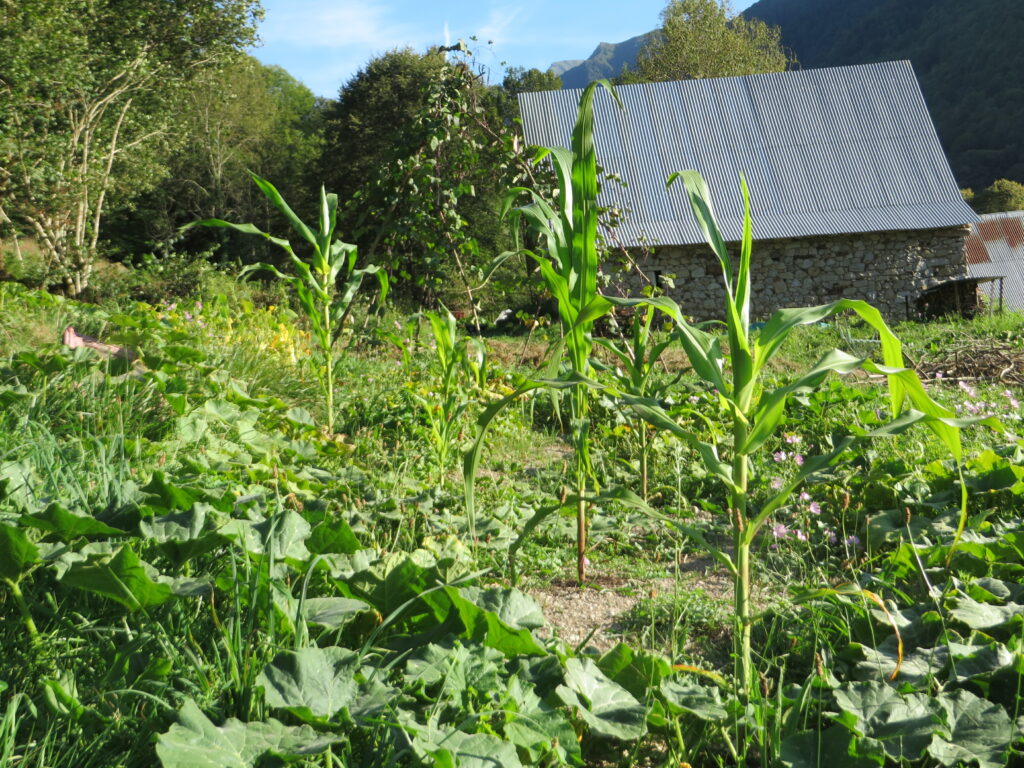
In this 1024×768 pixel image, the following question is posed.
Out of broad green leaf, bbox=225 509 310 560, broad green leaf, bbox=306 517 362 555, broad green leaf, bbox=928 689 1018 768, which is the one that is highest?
broad green leaf, bbox=225 509 310 560

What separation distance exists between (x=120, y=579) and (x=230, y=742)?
393 millimetres

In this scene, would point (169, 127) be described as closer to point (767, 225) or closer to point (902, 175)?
point (767, 225)

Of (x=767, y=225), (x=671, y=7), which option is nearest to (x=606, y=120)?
(x=767, y=225)

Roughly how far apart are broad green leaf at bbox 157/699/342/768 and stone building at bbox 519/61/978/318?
37.6 ft

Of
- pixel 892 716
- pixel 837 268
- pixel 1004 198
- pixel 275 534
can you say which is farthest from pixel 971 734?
pixel 1004 198

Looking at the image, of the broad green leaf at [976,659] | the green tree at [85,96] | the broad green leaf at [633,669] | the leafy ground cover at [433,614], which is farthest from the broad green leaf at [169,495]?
the green tree at [85,96]

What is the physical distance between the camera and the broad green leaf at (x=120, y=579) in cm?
145

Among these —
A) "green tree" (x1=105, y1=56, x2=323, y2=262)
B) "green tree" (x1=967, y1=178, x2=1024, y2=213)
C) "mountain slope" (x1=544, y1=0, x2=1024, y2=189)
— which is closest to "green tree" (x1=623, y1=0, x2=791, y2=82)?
"mountain slope" (x1=544, y1=0, x2=1024, y2=189)

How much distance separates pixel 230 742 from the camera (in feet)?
4.16

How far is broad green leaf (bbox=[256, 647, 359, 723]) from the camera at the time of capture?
135 centimetres

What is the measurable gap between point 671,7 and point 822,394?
29725 mm

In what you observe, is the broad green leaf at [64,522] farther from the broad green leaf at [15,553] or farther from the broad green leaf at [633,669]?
the broad green leaf at [633,669]

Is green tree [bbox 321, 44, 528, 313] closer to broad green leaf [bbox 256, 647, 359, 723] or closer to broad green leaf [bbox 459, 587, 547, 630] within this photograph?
broad green leaf [bbox 459, 587, 547, 630]

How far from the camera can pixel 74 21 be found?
13203mm
